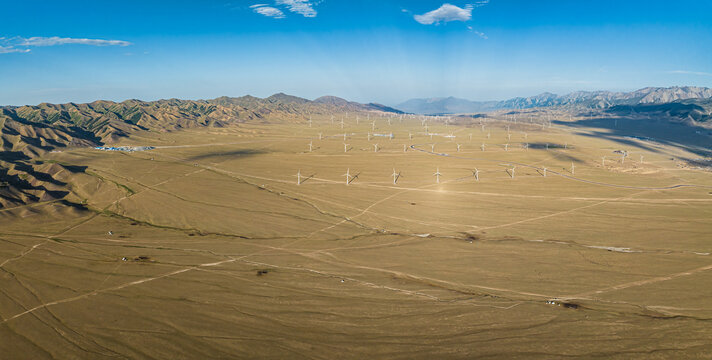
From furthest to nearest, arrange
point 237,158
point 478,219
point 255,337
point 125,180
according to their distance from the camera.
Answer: point 237,158, point 125,180, point 478,219, point 255,337

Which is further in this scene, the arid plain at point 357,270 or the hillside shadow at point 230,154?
the hillside shadow at point 230,154

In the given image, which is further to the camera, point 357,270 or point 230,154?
point 230,154

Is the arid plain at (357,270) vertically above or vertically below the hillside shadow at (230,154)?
below

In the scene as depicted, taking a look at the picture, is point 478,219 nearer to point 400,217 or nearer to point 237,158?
point 400,217

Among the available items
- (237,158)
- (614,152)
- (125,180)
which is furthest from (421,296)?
(614,152)

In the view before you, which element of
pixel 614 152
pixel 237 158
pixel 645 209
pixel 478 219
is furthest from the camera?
pixel 614 152

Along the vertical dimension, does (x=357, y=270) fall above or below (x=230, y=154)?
below

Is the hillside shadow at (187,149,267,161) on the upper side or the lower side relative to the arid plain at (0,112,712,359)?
upper

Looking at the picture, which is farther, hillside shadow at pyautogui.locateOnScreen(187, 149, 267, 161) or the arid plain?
hillside shadow at pyautogui.locateOnScreen(187, 149, 267, 161)
